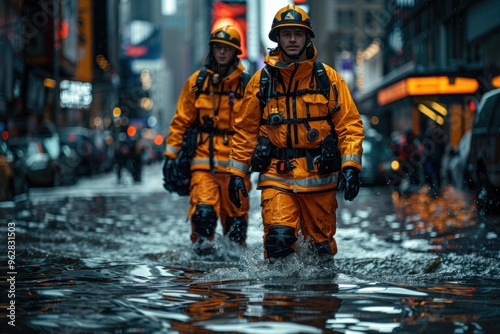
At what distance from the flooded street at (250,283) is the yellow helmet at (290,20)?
1.60m

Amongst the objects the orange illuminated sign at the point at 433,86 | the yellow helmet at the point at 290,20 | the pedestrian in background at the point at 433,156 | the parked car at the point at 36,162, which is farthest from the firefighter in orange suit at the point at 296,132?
the orange illuminated sign at the point at 433,86

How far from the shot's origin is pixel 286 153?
768cm

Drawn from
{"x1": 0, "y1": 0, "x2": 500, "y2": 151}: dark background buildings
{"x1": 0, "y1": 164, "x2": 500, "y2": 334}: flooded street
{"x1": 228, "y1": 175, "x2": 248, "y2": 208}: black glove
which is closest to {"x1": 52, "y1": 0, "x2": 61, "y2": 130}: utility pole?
{"x1": 0, "y1": 0, "x2": 500, "y2": 151}: dark background buildings

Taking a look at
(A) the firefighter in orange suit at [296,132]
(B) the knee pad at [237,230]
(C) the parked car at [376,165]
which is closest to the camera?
(A) the firefighter in orange suit at [296,132]

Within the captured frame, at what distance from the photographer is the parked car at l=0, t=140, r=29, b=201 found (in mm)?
18328

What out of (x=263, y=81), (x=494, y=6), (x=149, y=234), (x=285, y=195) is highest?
(x=494, y=6)

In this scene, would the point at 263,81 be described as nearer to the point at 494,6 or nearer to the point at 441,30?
the point at 494,6

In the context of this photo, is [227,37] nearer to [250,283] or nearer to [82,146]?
[250,283]

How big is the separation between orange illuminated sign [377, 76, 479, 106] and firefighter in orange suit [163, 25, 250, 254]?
26225 millimetres

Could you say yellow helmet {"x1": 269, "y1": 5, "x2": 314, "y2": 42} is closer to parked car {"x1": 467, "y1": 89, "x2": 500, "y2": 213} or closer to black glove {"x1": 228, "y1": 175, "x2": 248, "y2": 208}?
black glove {"x1": 228, "y1": 175, "x2": 248, "y2": 208}

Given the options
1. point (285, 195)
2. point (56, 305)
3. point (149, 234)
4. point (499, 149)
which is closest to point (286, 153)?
point (285, 195)

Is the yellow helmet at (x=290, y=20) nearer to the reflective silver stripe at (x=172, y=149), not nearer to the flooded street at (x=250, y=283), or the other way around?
the flooded street at (x=250, y=283)

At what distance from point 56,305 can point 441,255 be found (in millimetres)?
4609

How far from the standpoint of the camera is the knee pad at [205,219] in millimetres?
9500
